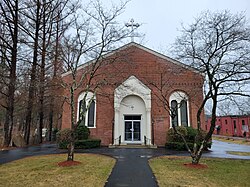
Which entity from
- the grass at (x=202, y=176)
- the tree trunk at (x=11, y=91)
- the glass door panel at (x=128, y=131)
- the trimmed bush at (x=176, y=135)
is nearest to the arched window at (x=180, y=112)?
the trimmed bush at (x=176, y=135)

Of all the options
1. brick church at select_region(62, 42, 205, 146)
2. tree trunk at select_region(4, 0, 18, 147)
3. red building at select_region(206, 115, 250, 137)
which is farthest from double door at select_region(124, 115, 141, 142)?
red building at select_region(206, 115, 250, 137)

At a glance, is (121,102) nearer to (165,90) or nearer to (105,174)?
(165,90)

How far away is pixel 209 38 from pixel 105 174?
917 centimetres

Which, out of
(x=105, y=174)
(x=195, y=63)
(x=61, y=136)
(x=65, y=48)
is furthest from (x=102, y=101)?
(x=105, y=174)

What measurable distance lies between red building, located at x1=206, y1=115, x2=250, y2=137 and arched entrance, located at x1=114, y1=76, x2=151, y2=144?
23.1 metres

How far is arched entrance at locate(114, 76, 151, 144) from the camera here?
813 inches

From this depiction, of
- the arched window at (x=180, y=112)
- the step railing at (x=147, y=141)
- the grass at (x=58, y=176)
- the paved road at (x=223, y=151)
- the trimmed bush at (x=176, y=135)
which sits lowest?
the paved road at (x=223, y=151)

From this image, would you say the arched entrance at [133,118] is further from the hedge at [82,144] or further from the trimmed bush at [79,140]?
the hedge at [82,144]

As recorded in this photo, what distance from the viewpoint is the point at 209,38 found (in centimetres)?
1166

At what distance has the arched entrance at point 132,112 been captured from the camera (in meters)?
20.6

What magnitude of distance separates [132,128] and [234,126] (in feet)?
108

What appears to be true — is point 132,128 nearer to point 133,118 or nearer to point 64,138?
point 133,118

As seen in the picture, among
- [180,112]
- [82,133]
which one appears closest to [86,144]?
[82,133]

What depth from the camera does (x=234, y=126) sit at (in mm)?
44562
